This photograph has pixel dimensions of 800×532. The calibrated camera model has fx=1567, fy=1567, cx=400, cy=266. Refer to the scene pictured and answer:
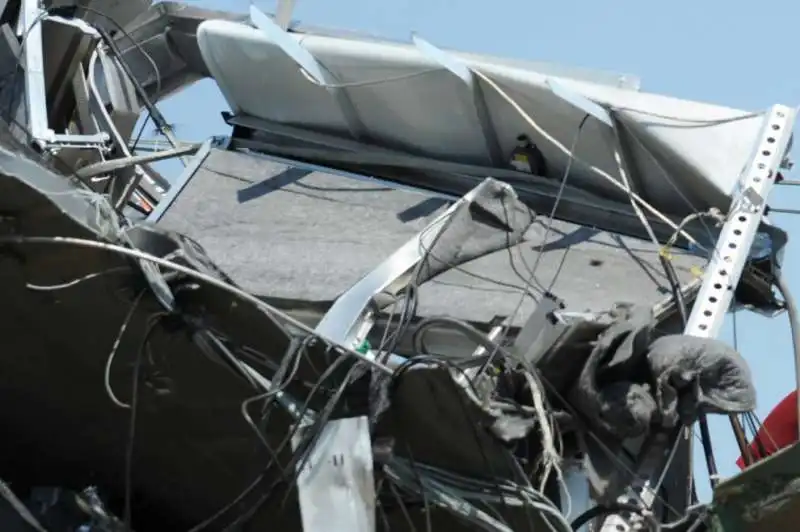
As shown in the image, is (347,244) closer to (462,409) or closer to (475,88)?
(475,88)

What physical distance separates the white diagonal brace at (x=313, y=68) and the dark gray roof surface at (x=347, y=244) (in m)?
0.30

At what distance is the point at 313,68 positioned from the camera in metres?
7.17

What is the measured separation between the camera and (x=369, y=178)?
278 inches

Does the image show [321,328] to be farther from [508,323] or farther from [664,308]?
[664,308]

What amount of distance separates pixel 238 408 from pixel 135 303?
1.79 ft

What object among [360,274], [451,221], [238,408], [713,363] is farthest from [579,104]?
[238,408]

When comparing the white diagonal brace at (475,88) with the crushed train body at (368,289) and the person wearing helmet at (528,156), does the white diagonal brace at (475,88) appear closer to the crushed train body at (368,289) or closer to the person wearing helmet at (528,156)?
the crushed train body at (368,289)

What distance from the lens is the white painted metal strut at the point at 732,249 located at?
17.2 feet

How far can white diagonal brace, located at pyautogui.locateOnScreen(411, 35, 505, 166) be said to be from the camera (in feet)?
21.9

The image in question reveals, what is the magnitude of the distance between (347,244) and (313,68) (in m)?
1.17

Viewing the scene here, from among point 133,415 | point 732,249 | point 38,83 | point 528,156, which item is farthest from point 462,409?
point 38,83

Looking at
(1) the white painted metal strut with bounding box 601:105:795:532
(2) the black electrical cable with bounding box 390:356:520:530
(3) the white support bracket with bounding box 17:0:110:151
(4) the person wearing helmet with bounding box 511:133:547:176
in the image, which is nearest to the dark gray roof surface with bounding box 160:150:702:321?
(1) the white painted metal strut with bounding box 601:105:795:532

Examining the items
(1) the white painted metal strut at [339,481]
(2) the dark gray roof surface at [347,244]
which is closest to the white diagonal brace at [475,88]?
(2) the dark gray roof surface at [347,244]

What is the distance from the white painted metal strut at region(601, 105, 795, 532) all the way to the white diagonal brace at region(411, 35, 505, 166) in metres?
1.11
